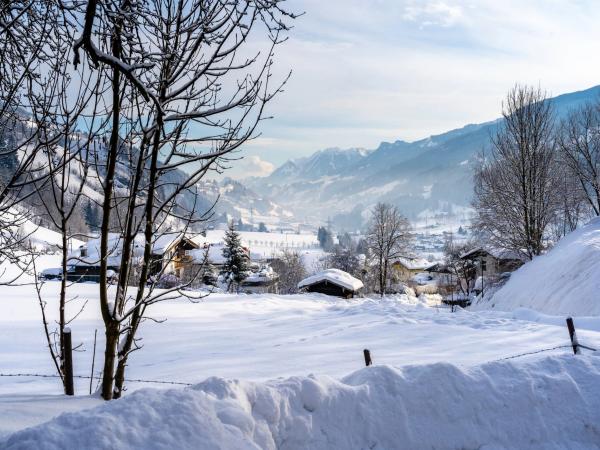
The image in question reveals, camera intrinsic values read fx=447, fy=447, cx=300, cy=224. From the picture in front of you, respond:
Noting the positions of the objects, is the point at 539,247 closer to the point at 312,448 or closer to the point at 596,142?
the point at 596,142

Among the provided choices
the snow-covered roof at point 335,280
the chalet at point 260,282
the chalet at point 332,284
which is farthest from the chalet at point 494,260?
the chalet at point 260,282

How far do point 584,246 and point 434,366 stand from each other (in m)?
13.1

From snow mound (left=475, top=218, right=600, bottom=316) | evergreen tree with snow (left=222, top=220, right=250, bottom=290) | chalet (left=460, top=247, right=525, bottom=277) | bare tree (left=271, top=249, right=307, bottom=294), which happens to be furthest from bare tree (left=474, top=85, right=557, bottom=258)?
bare tree (left=271, top=249, right=307, bottom=294)

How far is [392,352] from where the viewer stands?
10.3 m

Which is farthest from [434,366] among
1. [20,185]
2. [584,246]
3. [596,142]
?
[596,142]

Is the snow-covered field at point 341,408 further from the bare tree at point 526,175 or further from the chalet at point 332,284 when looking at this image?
the chalet at point 332,284

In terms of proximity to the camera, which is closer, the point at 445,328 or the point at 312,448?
the point at 312,448

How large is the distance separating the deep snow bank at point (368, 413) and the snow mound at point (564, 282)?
28.4 ft

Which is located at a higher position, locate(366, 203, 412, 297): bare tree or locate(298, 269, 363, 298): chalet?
locate(366, 203, 412, 297): bare tree

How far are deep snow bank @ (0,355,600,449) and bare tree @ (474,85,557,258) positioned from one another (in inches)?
732

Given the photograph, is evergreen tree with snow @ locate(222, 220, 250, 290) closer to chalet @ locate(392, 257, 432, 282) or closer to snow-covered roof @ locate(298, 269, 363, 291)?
snow-covered roof @ locate(298, 269, 363, 291)

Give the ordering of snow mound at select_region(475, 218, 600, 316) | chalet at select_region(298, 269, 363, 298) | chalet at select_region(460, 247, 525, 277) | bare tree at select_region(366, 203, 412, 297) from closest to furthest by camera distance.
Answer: snow mound at select_region(475, 218, 600, 316), chalet at select_region(460, 247, 525, 277), chalet at select_region(298, 269, 363, 298), bare tree at select_region(366, 203, 412, 297)

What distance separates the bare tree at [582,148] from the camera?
25609mm

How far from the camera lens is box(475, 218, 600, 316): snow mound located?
1271 centimetres
